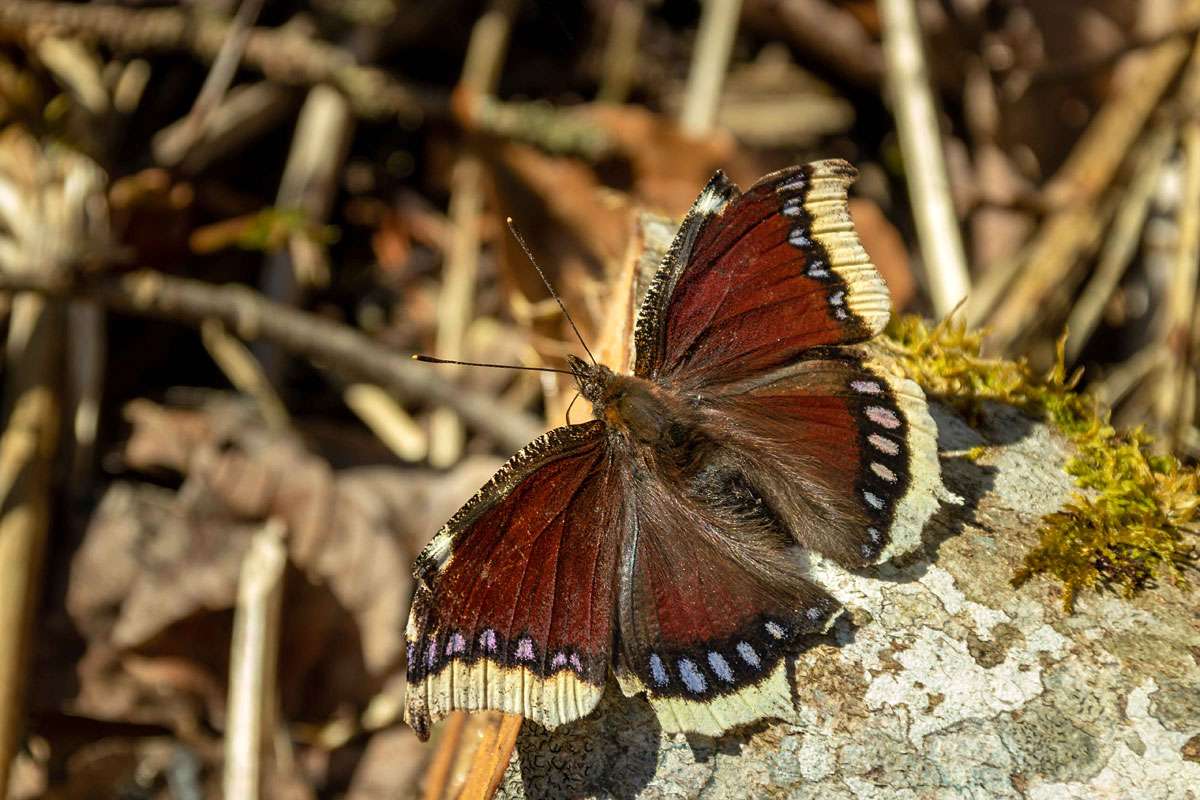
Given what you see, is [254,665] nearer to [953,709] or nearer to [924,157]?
[953,709]

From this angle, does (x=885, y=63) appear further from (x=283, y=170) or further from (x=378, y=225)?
(x=283, y=170)

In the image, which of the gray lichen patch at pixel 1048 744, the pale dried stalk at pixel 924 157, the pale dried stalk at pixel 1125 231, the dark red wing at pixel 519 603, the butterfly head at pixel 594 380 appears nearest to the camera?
the gray lichen patch at pixel 1048 744

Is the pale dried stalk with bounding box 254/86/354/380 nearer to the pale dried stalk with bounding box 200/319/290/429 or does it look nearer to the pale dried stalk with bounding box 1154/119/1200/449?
the pale dried stalk with bounding box 200/319/290/429

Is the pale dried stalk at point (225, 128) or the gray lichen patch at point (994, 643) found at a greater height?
the pale dried stalk at point (225, 128)

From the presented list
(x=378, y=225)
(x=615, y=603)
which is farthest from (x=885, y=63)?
(x=615, y=603)

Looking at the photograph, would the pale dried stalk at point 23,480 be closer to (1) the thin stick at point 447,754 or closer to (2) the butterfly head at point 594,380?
(1) the thin stick at point 447,754

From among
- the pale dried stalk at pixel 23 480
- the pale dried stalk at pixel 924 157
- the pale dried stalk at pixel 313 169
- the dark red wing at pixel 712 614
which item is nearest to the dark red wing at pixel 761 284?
the dark red wing at pixel 712 614
